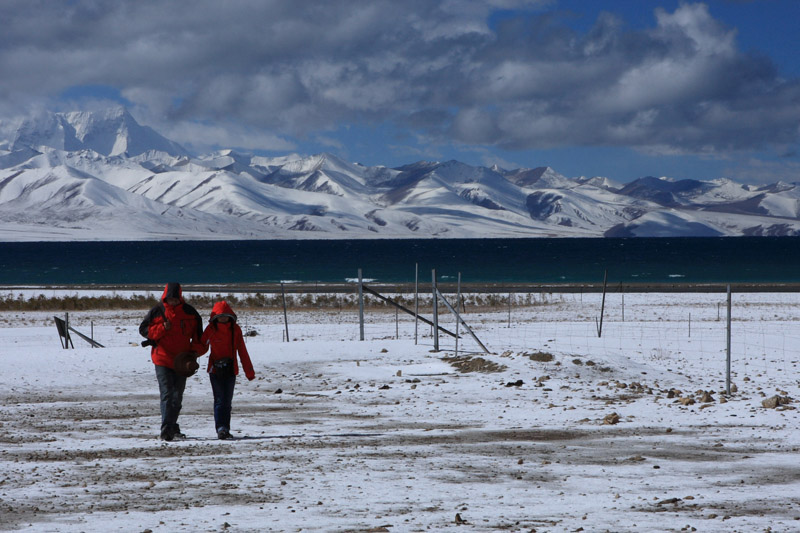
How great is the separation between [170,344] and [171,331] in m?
0.16

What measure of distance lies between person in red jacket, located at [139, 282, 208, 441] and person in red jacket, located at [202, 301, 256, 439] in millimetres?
208

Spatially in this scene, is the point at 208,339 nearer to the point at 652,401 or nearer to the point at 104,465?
the point at 104,465

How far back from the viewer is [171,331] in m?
11.3

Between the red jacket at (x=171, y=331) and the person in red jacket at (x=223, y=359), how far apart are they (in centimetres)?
17

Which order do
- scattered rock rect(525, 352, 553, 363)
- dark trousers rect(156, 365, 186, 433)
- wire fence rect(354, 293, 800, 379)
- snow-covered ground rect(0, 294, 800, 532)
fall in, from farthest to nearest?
wire fence rect(354, 293, 800, 379), scattered rock rect(525, 352, 553, 363), dark trousers rect(156, 365, 186, 433), snow-covered ground rect(0, 294, 800, 532)

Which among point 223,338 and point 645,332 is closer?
point 223,338

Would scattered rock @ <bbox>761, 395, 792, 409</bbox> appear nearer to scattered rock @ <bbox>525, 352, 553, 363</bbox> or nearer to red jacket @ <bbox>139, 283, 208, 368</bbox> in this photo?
scattered rock @ <bbox>525, 352, 553, 363</bbox>

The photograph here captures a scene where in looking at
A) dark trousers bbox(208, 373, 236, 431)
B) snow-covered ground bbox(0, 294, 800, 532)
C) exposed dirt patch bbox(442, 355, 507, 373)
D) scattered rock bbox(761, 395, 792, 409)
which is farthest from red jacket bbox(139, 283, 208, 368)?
scattered rock bbox(761, 395, 792, 409)

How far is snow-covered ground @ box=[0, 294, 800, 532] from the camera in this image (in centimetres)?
770

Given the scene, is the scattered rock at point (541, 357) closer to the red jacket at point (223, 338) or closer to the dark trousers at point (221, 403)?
the red jacket at point (223, 338)

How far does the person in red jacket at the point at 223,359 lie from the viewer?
11.4 m

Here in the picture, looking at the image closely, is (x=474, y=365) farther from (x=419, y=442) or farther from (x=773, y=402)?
(x=419, y=442)

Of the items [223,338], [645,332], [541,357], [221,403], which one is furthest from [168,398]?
[645,332]

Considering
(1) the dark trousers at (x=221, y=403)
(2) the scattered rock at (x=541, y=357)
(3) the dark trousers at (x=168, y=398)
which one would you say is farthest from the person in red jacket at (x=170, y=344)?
(2) the scattered rock at (x=541, y=357)
